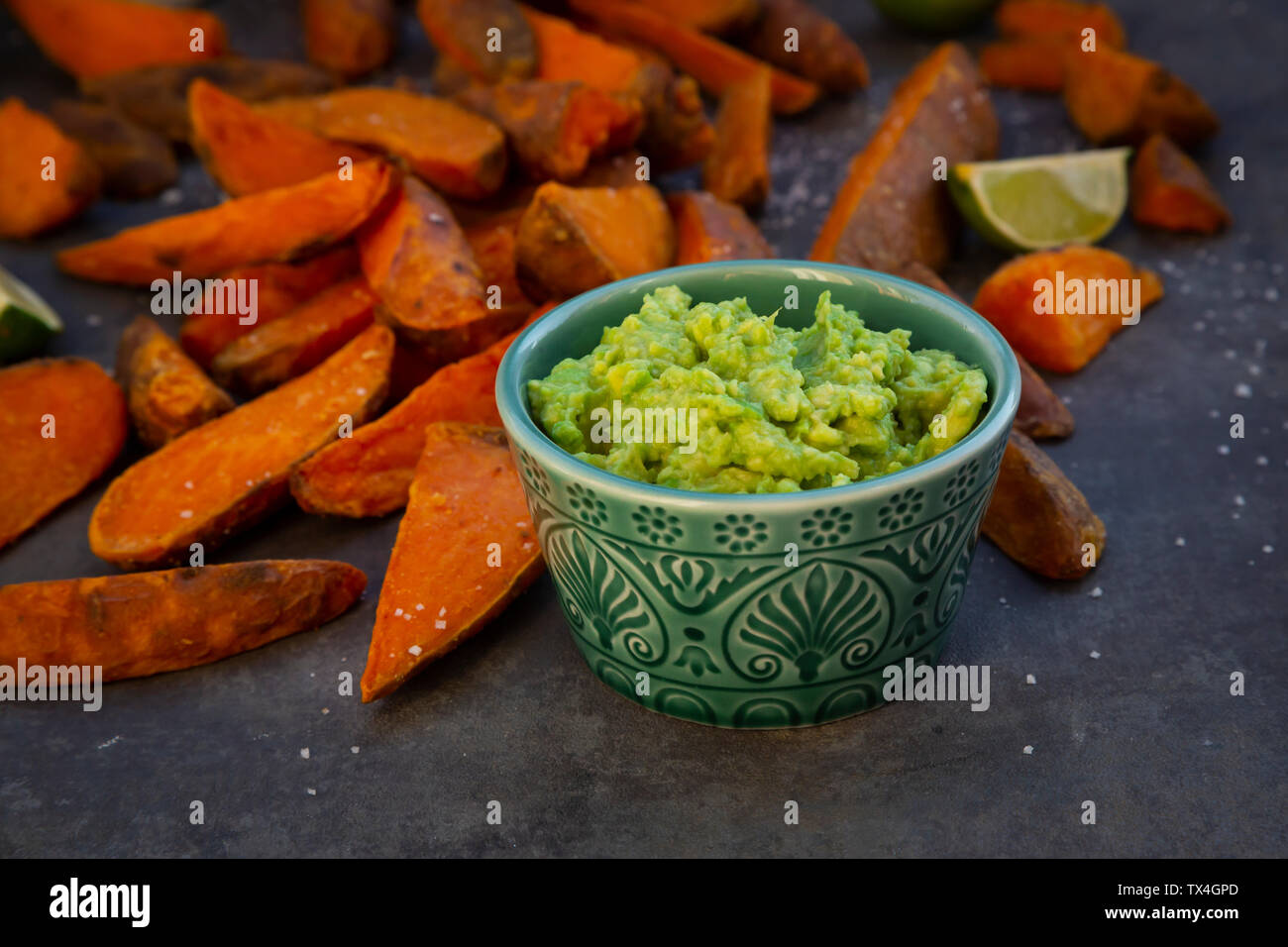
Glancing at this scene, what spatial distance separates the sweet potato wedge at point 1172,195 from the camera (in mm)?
3012

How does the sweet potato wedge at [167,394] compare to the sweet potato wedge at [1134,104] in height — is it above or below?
below

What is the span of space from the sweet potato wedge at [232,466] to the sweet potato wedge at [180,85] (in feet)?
5.30

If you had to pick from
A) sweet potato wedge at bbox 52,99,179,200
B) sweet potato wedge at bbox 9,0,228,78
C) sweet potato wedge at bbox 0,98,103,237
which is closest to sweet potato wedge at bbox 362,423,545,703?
sweet potato wedge at bbox 0,98,103,237

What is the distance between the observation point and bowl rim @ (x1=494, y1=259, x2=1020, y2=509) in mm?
1425

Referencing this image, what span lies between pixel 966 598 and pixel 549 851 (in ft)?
2.57

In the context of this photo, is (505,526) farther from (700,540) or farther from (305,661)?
(700,540)

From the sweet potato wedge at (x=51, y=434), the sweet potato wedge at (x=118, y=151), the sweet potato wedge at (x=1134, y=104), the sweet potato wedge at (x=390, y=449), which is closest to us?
the sweet potato wedge at (x=390, y=449)

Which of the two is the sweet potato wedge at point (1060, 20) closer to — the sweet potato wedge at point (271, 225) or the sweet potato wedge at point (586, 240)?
the sweet potato wedge at point (586, 240)

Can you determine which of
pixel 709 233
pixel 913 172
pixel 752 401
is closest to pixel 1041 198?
pixel 913 172

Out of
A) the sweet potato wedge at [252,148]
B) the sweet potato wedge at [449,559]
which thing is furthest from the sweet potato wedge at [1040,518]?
the sweet potato wedge at [252,148]

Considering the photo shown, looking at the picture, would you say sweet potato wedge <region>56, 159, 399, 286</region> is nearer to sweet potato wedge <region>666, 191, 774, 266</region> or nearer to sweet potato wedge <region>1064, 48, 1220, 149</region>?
sweet potato wedge <region>666, 191, 774, 266</region>

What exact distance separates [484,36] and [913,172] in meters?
1.15

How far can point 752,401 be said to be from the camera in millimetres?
1568

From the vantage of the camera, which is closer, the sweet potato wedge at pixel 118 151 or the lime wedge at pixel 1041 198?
the lime wedge at pixel 1041 198
